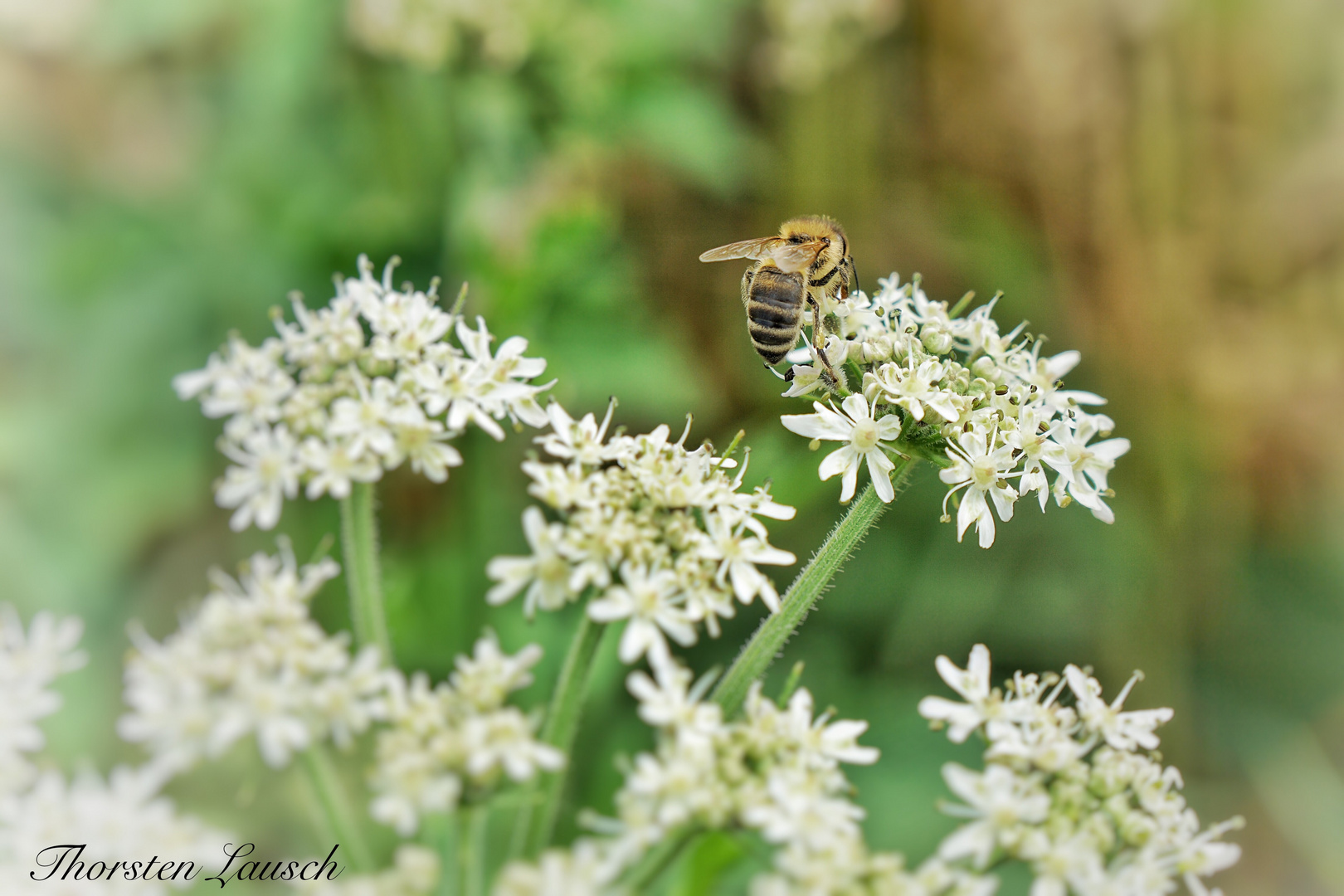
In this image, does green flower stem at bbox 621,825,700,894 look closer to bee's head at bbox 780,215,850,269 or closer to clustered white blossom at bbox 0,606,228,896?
clustered white blossom at bbox 0,606,228,896

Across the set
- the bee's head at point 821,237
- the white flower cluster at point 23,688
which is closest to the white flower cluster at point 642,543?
the white flower cluster at point 23,688

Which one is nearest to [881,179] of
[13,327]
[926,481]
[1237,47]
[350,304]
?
[926,481]

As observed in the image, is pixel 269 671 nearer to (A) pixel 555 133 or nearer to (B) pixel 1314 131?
(A) pixel 555 133

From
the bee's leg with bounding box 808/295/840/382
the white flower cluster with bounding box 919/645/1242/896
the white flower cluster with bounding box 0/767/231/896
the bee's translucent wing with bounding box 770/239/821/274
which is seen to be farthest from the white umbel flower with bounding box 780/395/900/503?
the white flower cluster with bounding box 0/767/231/896

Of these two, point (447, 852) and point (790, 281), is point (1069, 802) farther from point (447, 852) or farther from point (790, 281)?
point (790, 281)

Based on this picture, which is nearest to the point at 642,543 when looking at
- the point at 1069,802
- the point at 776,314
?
the point at 1069,802

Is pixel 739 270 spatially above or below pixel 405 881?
above
